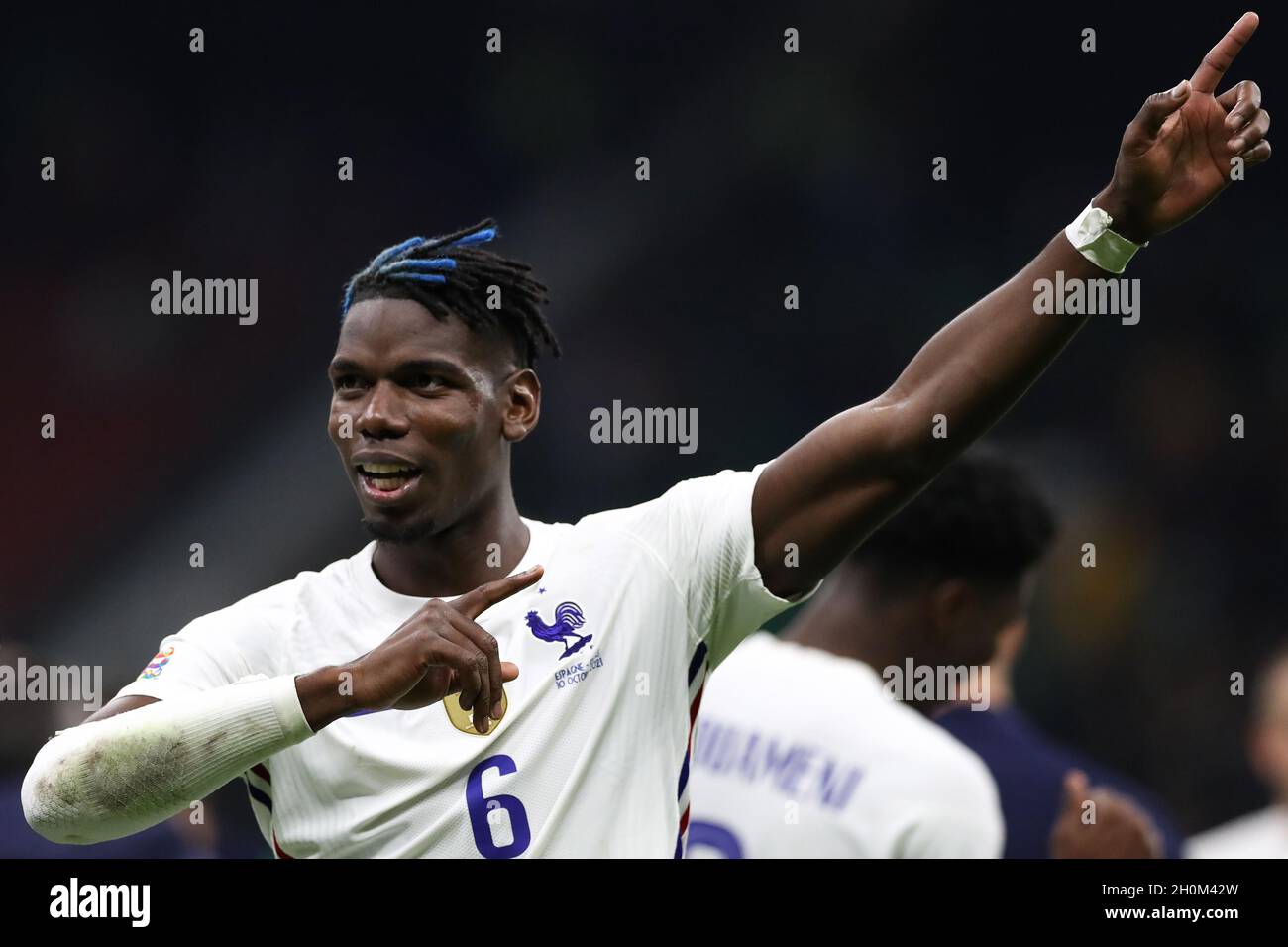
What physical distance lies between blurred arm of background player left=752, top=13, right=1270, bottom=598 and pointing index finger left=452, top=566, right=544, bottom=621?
596 millimetres

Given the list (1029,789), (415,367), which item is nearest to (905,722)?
(1029,789)

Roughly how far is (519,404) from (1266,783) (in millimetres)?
5859

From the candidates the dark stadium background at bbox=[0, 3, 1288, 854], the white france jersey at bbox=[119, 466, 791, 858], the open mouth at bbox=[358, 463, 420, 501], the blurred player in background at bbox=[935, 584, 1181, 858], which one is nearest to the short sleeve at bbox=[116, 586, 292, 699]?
the white france jersey at bbox=[119, 466, 791, 858]

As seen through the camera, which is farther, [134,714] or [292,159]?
[292,159]

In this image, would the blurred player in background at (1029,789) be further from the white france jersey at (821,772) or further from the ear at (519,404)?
the ear at (519,404)

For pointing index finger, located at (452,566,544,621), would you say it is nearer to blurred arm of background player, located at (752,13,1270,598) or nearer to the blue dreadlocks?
blurred arm of background player, located at (752,13,1270,598)

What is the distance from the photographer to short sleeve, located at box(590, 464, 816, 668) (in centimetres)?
380

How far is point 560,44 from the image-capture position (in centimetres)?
1005

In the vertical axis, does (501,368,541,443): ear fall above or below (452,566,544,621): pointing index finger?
above

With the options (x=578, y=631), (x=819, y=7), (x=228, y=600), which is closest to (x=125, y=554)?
(x=228, y=600)

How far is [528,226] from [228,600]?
8.79ft

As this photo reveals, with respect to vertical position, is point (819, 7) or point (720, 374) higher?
point (819, 7)

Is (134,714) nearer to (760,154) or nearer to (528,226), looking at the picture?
(528,226)
